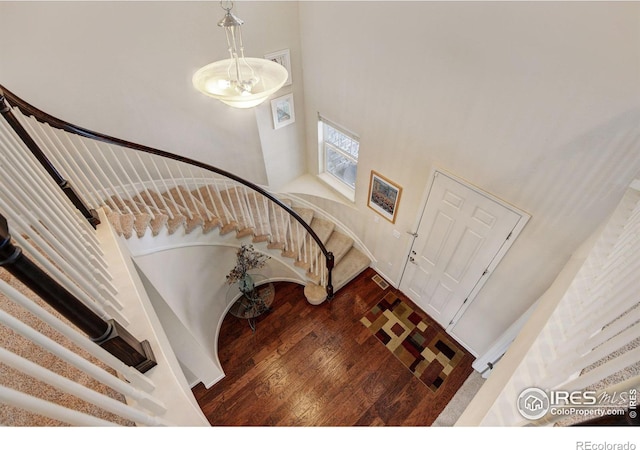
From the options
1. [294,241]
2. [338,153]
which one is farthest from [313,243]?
[338,153]

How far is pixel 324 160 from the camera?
4902mm

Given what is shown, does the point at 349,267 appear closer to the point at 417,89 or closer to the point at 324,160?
the point at 324,160

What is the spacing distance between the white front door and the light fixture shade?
196 centimetres

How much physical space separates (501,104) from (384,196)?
182 centimetres

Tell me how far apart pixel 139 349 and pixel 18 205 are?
2.73 ft

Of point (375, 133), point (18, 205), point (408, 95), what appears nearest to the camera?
point (18, 205)

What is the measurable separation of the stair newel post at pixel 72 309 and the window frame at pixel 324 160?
337 cm

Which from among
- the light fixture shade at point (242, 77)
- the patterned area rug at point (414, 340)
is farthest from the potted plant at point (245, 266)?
the light fixture shade at point (242, 77)

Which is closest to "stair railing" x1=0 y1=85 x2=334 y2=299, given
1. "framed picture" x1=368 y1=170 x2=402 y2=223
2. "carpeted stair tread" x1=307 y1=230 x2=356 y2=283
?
"carpeted stair tread" x1=307 y1=230 x2=356 y2=283

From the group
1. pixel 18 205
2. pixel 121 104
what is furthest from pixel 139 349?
pixel 121 104

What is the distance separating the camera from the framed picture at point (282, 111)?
4184 millimetres

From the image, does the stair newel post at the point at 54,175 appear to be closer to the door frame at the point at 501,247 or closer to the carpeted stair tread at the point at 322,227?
the door frame at the point at 501,247
